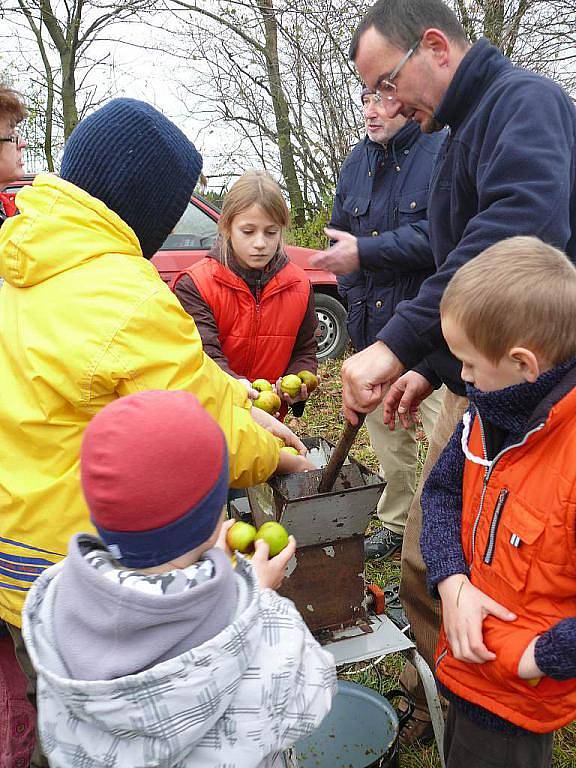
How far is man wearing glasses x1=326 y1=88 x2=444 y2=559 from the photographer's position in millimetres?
3436

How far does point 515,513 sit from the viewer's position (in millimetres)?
1677

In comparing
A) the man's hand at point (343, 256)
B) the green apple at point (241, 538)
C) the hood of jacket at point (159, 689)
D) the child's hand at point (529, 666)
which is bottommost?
the green apple at point (241, 538)

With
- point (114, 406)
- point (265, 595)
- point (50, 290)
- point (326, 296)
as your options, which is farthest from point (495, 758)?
point (326, 296)

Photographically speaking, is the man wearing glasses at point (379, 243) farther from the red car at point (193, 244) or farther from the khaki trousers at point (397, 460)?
the red car at point (193, 244)

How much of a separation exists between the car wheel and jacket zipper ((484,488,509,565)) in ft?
20.0

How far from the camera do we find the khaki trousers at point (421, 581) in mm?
2619

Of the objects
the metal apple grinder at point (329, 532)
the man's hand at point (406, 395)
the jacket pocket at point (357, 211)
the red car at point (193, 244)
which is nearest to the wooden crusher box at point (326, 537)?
the metal apple grinder at point (329, 532)

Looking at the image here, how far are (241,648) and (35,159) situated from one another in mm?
13973

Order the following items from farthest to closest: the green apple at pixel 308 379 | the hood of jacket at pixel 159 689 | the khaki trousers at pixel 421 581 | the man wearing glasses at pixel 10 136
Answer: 1. the green apple at pixel 308 379
2. the man wearing glasses at pixel 10 136
3. the khaki trousers at pixel 421 581
4. the hood of jacket at pixel 159 689

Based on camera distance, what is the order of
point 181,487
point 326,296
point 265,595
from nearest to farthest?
point 181,487 → point 265,595 → point 326,296

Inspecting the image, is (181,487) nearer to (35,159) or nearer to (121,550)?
(121,550)

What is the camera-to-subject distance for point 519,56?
8.75 meters

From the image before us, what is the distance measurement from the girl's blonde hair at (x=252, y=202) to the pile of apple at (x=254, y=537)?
1919 mm

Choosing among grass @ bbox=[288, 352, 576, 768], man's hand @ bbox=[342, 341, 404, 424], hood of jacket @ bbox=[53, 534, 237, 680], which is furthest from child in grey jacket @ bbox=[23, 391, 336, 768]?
grass @ bbox=[288, 352, 576, 768]
